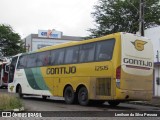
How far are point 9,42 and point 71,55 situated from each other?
41.6 metres

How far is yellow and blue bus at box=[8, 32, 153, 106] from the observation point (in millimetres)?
18078

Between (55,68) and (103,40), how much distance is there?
484 centimetres

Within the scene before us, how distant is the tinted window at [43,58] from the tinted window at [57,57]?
1.95 ft

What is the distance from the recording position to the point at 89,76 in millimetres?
19625

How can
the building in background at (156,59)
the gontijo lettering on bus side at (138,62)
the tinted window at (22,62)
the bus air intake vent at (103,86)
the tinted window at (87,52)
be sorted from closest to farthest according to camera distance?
the gontijo lettering on bus side at (138,62)
the bus air intake vent at (103,86)
the tinted window at (87,52)
the tinted window at (22,62)
the building in background at (156,59)

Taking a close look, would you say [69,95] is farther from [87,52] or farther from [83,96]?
[87,52]

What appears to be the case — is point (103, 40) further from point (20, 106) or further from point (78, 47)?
point (20, 106)

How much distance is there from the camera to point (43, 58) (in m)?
24.4

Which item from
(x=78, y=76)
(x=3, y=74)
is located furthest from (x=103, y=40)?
(x=3, y=74)

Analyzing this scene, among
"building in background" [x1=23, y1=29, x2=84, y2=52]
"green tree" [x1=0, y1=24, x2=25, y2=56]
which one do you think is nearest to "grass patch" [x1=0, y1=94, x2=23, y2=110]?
"green tree" [x1=0, y1=24, x2=25, y2=56]

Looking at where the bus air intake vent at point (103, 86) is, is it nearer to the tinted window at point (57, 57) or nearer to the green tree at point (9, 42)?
the tinted window at point (57, 57)

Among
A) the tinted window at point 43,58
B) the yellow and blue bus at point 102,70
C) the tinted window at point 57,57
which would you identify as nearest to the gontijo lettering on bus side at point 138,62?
the yellow and blue bus at point 102,70

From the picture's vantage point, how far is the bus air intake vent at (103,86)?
1835 centimetres

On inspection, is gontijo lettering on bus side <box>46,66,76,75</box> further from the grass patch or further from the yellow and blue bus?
the grass patch
